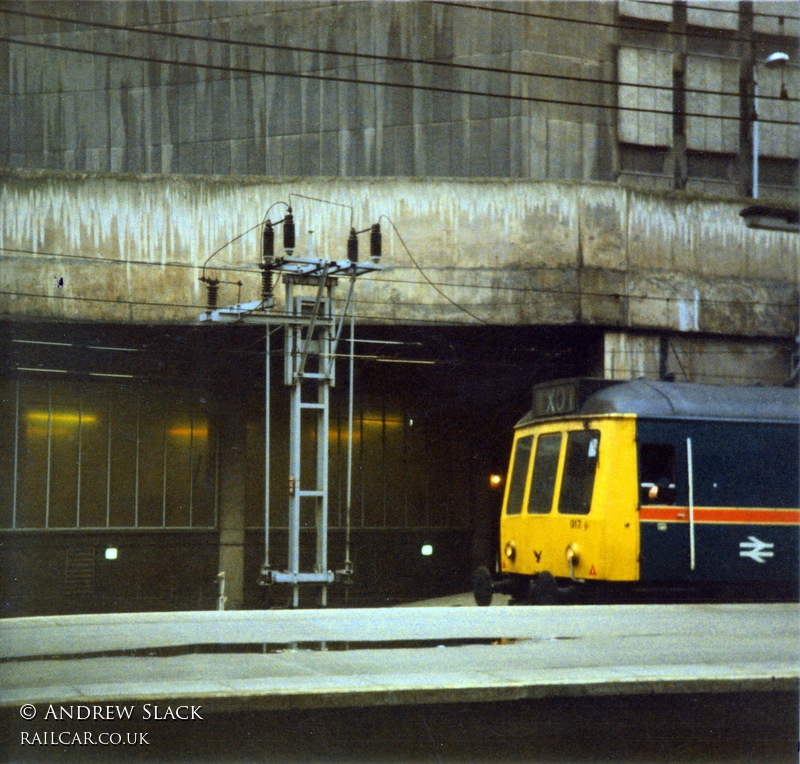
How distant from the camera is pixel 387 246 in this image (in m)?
22.5

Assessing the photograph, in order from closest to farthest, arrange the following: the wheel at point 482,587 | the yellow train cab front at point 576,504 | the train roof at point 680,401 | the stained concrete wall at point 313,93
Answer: the yellow train cab front at point 576,504, the train roof at point 680,401, the wheel at point 482,587, the stained concrete wall at point 313,93

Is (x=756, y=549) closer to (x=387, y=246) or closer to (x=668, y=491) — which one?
(x=668, y=491)

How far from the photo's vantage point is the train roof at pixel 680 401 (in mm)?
14016

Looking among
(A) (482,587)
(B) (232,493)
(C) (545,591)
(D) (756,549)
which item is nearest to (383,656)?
(C) (545,591)

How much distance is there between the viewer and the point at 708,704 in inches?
285

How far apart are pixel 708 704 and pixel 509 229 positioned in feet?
52.7

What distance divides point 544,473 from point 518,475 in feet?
2.59

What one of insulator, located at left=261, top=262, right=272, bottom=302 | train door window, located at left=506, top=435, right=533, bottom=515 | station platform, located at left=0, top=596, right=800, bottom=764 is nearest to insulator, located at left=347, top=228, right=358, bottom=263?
insulator, located at left=261, top=262, right=272, bottom=302

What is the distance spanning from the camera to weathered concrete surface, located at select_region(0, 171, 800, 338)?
22.1 m

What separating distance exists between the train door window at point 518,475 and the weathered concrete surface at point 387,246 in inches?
266

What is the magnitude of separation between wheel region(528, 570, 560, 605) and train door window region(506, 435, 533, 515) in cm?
157

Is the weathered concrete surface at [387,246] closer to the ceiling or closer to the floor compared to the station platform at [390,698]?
closer to the ceiling

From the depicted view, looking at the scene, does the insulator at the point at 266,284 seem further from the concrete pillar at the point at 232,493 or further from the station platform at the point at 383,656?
the concrete pillar at the point at 232,493

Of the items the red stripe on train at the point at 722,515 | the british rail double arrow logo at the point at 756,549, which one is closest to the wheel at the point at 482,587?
the red stripe on train at the point at 722,515
